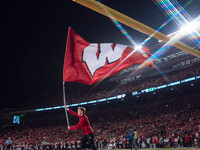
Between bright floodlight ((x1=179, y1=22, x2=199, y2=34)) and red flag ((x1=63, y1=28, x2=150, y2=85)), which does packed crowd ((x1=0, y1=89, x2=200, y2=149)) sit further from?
bright floodlight ((x1=179, y1=22, x2=199, y2=34))

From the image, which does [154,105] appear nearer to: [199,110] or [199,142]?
[199,110]

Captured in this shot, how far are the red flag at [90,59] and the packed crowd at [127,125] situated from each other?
13.3 metres

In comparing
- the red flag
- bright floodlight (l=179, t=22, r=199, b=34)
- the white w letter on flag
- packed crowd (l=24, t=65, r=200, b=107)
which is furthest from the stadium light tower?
packed crowd (l=24, t=65, r=200, b=107)

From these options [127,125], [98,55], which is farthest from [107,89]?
[98,55]

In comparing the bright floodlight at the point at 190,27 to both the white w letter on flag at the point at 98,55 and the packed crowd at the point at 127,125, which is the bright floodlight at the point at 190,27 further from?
the packed crowd at the point at 127,125

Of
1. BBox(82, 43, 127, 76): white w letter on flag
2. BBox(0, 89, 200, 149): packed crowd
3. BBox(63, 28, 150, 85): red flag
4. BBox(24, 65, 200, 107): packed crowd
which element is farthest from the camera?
BBox(24, 65, 200, 107): packed crowd

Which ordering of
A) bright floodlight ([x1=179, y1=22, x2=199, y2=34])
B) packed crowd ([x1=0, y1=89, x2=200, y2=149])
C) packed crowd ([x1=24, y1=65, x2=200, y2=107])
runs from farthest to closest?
packed crowd ([x1=24, y1=65, x2=200, y2=107]) → packed crowd ([x1=0, y1=89, x2=200, y2=149]) → bright floodlight ([x1=179, y1=22, x2=199, y2=34])

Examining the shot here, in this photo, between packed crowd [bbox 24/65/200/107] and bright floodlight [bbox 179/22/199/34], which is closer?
bright floodlight [bbox 179/22/199/34]

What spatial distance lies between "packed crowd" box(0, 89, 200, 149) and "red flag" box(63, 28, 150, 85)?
13293 mm

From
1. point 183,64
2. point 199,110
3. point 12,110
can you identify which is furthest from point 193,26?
point 12,110

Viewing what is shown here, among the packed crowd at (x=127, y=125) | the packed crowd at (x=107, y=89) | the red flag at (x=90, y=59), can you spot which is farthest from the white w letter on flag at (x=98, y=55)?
the packed crowd at (x=107, y=89)

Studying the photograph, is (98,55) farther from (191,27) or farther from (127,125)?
(127,125)

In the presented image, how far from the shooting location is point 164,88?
32938 millimetres

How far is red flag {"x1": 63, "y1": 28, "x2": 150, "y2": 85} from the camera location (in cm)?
760
